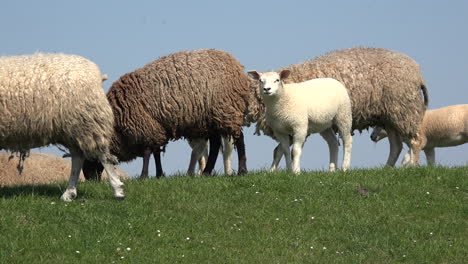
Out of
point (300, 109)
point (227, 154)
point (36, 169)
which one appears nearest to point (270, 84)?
point (300, 109)

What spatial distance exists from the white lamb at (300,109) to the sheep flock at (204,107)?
2 cm

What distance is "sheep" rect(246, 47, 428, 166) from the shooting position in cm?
1850

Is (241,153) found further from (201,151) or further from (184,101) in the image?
(184,101)

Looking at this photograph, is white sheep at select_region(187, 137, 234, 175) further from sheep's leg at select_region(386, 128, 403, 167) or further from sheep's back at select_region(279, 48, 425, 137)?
sheep's leg at select_region(386, 128, 403, 167)

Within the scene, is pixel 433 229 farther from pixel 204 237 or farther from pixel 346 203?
→ pixel 204 237

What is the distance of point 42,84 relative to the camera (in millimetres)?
12734

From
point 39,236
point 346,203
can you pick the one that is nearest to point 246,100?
point 346,203

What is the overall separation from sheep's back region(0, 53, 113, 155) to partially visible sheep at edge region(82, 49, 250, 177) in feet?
9.02

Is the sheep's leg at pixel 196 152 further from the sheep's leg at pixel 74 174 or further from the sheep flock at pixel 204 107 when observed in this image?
the sheep's leg at pixel 74 174

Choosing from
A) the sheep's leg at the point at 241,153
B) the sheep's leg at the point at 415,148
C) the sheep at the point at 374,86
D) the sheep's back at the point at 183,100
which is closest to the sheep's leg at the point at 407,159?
the sheep's leg at the point at 415,148

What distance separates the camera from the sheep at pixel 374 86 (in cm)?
1850

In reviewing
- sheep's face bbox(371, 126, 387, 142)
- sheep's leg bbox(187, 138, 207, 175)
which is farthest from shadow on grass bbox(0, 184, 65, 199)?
sheep's face bbox(371, 126, 387, 142)

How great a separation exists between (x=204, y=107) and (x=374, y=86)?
462 cm

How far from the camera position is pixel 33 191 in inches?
541
